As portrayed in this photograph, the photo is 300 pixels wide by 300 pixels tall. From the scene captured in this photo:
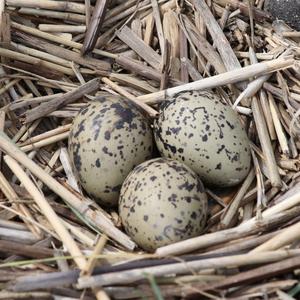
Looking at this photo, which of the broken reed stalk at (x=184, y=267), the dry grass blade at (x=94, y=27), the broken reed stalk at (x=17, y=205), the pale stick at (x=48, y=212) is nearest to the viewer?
the broken reed stalk at (x=184, y=267)

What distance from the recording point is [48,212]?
76.3 inches

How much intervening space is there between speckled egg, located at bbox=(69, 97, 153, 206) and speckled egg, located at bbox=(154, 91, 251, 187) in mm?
80

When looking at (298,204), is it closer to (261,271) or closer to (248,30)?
(261,271)

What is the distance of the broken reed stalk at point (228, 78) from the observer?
2.23 meters

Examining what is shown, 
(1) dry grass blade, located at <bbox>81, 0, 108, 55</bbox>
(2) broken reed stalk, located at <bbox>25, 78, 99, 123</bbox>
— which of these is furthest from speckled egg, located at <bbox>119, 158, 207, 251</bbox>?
(1) dry grass blade, located at <bbox>81, 0, 108, 55</bbox>

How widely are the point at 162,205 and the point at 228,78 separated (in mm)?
556

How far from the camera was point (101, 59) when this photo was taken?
2.46 m

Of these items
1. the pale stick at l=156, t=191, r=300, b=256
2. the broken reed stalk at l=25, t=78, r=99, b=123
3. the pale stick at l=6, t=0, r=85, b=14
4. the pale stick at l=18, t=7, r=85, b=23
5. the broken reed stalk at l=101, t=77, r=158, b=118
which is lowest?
the pale stick at l=156, t=191, r=300, b=256

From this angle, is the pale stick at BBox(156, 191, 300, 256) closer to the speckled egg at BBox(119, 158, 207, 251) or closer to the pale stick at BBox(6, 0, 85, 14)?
the speckled egg at BBox(119, 158, 207, 251)

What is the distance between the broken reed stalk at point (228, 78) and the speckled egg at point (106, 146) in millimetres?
154

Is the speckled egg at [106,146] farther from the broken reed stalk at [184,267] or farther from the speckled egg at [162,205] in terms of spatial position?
the broken reed stalk at [184,267]

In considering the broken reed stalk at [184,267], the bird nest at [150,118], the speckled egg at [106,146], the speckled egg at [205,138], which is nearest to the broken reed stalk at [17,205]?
the bird nest at [150,118]

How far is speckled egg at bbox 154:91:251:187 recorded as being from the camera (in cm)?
204

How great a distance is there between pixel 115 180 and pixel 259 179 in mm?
431
